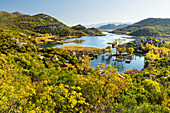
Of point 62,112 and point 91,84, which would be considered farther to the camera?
point 91,84

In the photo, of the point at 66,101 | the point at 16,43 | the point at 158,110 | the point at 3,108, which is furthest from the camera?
the point at 16,43

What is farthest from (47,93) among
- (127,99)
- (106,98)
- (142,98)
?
(142,98)

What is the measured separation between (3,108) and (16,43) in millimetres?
52082

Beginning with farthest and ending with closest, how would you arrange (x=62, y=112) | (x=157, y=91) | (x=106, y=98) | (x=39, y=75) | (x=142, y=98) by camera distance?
(x=39, y=75), (x=157, y=91), (x=142, y=98), (x=106, y=98), (x=62, y=112)

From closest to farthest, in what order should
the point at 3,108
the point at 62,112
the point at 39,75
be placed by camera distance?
the point at 3,108, the point at 62,112, the point at 39,75

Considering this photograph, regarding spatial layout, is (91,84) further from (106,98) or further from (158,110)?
(158,110)

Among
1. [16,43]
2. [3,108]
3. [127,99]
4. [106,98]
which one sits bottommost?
[127,99]

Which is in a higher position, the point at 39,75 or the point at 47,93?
the point at 47,93

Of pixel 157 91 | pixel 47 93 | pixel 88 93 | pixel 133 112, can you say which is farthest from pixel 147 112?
pixel 47 93

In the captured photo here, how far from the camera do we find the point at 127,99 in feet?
65.2

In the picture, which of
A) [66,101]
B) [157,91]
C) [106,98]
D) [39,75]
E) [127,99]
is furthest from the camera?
[39,75]

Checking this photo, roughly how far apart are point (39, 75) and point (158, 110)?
2805cm

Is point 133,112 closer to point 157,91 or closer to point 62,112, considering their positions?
point 62,112

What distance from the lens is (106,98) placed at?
1580cm
